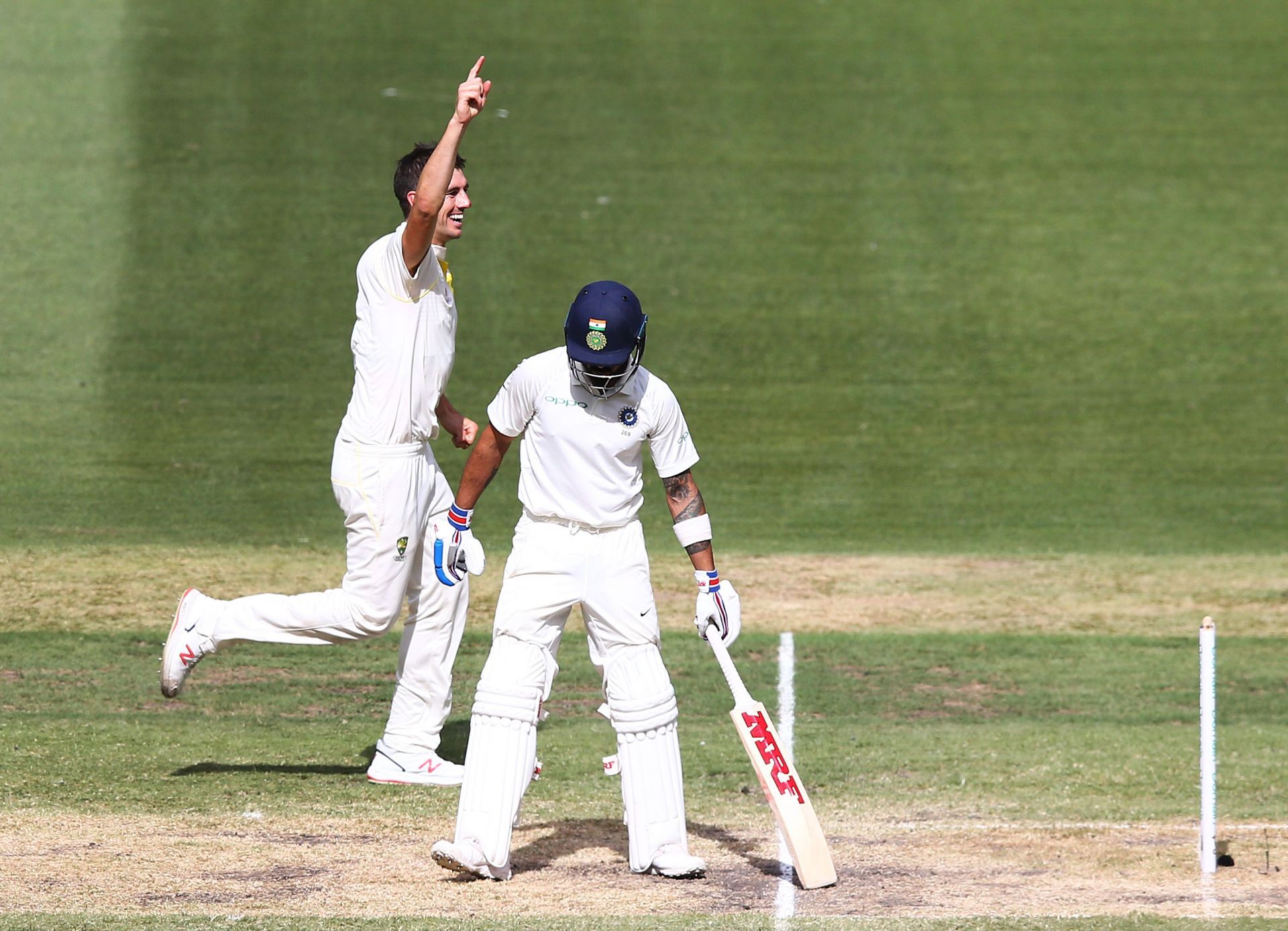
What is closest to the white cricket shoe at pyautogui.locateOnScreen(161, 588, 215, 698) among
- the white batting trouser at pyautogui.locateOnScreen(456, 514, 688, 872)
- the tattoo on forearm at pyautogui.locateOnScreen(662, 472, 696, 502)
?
the white batting trouser at pyautogui.locateOnScreen(456, 514, 688, 872)

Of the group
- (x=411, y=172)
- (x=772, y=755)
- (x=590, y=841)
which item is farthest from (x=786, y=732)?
(x=411, y=172)

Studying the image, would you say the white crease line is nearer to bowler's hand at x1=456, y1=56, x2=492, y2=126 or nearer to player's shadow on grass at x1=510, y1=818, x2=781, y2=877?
player's shadow on grass at x1=510, y1=818, x2=781, y2=877

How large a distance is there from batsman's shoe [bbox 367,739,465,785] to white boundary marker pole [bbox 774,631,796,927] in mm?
1673

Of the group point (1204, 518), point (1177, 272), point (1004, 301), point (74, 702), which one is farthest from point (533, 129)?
point (74, 702)

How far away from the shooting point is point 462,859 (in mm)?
6387

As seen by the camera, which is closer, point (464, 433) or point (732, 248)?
point (464, 433)

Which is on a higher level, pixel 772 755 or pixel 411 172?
pixel 411 172

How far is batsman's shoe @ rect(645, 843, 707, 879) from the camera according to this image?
6629mm

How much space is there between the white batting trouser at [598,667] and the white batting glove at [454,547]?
0.27m

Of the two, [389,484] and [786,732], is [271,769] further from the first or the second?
[786,732]

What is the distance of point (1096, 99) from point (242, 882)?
62.4 ft

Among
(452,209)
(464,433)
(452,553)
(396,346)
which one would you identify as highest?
(452,209)

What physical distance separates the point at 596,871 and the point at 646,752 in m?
0.60

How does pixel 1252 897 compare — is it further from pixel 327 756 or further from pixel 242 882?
pixel 327 756
